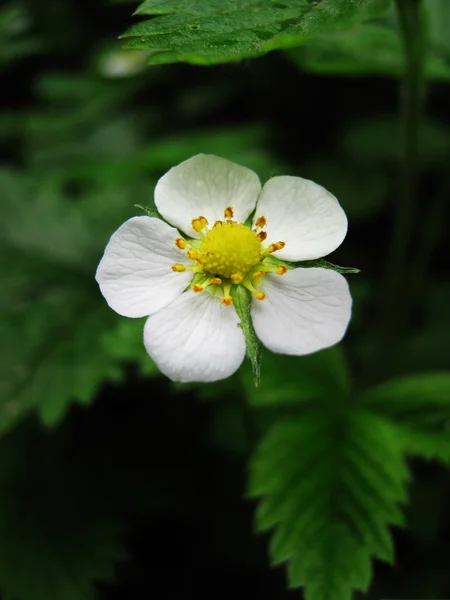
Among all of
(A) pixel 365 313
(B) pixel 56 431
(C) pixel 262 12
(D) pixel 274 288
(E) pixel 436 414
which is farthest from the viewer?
(A) pixel 365 313

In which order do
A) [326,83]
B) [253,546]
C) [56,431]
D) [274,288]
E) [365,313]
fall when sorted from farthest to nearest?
[326,83]
[365,313]
[56,431]
[253,546]
[274,288]

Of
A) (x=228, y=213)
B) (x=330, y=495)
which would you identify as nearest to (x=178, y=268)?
(x=228, y=213)

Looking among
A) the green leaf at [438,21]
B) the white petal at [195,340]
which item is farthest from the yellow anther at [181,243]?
the green leaf at [438,21]

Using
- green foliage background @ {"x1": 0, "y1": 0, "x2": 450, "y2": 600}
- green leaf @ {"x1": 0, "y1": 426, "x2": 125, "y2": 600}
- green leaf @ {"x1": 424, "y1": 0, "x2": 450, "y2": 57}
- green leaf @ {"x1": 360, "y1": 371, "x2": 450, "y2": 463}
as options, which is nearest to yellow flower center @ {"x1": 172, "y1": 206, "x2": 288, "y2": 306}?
green foliage background @ {"x1": 0, "y1": 0, "x2": 450, "y2": 600}

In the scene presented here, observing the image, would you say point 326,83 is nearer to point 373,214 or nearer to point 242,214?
point 373,214

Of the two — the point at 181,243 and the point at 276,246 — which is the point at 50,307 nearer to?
the point at 181,243

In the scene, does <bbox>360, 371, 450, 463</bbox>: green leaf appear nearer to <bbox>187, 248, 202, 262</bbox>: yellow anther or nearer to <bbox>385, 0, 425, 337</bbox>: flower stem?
<bbox>385, 0, 425, 337</bbox>: flower stem

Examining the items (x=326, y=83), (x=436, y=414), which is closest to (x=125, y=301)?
(x=436, y=414)
